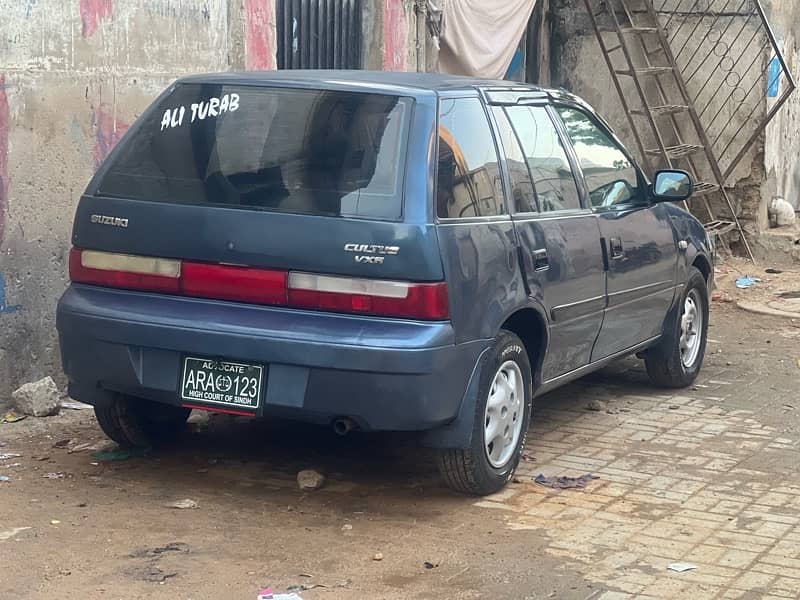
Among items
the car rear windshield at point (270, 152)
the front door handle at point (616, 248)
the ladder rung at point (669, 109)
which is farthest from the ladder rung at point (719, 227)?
the car rear windshield at point (270, 152)

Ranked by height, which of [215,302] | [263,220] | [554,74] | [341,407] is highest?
[554,74]

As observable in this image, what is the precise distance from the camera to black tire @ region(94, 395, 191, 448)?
596cm

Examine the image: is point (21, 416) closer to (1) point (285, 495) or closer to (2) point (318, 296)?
(1) point (285, 495)

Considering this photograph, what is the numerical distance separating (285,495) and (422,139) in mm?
1618

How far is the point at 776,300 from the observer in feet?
38.0

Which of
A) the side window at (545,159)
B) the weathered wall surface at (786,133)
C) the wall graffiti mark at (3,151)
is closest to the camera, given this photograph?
the side window at (545,159)

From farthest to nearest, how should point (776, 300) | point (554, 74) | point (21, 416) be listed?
point (554, 74), point (776, 300), point (21, 416)

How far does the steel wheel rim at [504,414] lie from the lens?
555 centimetres

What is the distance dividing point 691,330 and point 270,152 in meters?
3.63

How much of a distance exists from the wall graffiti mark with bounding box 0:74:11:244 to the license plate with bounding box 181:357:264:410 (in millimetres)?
2074

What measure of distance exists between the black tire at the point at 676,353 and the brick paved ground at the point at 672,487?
0.10 meters

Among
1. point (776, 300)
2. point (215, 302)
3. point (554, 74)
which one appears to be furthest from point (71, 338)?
point (554, 74)

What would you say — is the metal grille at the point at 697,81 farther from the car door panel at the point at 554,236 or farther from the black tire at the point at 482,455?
the black tire at the point at 482,455

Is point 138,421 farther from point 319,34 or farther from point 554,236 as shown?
point 319,34
